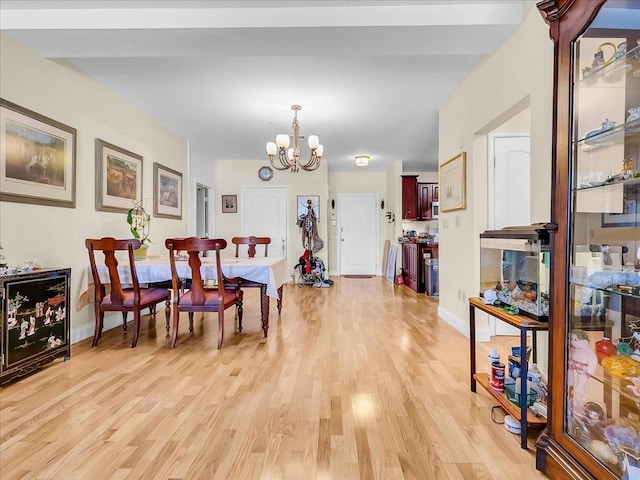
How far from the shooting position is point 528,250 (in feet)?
5.94

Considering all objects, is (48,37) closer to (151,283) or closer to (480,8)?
(151,283)

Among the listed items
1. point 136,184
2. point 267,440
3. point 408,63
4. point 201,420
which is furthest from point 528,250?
point 136,184

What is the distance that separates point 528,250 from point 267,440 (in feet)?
5.18

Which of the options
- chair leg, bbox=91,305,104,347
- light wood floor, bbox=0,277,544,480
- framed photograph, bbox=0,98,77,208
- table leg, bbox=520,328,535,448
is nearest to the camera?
light wood floor, bbox=0,277,544,480

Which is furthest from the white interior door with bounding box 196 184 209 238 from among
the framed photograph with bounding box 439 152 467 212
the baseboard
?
the baseboard

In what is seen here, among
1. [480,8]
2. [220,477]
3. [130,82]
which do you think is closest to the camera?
[220,477]

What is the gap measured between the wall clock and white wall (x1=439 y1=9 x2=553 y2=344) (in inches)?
161

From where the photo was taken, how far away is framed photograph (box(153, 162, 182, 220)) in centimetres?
487

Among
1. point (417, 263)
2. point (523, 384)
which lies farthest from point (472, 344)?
point (417, 263)

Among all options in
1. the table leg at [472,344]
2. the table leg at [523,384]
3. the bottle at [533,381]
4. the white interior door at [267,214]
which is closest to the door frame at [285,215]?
the white interior door at [267,214]

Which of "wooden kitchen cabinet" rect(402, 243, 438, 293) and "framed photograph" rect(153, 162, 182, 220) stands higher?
"framed photograph" rect(153, 162, 182, 220)

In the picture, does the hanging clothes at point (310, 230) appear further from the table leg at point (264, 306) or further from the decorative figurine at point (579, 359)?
the decorative figurine at point (579, 359)

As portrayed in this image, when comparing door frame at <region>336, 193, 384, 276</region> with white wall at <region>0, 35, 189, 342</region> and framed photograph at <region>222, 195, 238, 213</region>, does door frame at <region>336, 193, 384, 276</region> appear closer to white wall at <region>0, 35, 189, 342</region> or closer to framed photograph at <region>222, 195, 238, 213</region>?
framed photograph at <region>222, 195, 238, 213</region>

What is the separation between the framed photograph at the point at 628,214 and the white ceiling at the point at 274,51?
1.69 m
